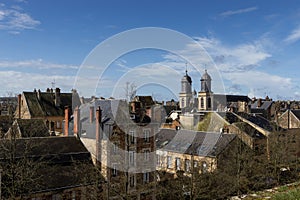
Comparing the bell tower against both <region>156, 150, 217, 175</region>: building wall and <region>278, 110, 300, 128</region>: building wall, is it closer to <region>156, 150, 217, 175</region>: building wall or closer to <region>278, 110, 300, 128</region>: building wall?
<region>278, 110, 300, 128</region>: building wall

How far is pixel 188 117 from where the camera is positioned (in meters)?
36.3

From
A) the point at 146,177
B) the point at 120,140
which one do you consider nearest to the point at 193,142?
the point at 146,177

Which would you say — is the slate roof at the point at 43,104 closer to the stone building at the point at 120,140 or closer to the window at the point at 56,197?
the stone building at the point at 120,140

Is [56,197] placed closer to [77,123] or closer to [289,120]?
[77,123]

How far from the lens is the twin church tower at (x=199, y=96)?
164ft

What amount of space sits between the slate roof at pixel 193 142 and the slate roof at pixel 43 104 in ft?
58.5

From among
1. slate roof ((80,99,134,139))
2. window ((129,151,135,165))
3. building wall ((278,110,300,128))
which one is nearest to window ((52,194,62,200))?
window ((129,151,135,165))

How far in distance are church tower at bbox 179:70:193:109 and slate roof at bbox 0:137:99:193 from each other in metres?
30.7

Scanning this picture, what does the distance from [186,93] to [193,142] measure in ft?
87.1

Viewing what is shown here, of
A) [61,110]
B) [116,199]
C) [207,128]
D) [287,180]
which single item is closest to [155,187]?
[116,199]

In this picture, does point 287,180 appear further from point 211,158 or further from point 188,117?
point 188,117

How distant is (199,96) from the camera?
50875mm

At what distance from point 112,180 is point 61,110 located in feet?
84.7

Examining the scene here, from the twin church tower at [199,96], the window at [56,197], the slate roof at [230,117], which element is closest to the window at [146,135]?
the window at [56,197]
